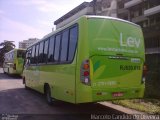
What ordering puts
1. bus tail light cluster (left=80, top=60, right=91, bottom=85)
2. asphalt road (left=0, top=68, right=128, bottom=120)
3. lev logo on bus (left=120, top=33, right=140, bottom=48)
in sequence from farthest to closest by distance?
asphalt road (left=0, top=68, right=128, bottom=120)
lev logo on bus (left=120, top=33, right=140, bottom=48)
bus tail light cluster (left=80, top=60, right=91, bottom=85)

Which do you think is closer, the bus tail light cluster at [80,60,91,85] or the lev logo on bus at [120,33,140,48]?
the bus tail light cluster at [80,60,91,85]

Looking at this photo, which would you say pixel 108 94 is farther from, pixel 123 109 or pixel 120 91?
pixel 123 109

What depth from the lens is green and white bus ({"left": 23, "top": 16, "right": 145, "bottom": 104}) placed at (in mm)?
7180

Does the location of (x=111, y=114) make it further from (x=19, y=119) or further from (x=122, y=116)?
(x=19, y=119)

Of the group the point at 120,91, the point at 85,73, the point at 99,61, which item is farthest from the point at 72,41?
the point at 120,91

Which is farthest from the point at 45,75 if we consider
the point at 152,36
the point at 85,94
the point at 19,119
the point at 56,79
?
the point at 152,36

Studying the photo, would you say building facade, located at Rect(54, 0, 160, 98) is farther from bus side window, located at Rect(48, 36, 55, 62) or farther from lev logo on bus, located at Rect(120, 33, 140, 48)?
lev logo on bus, located at Rect(120, 33, 140, 48)

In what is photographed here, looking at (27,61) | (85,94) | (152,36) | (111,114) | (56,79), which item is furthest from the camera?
(152,36)

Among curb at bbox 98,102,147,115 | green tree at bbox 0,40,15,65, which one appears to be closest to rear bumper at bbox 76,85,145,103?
curb at bbox 98,102,147,115

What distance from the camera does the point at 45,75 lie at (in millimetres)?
10633

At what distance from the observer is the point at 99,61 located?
7297mm

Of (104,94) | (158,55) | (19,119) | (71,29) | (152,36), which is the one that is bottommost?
(19,119)

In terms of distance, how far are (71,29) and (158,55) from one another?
16.4 feet

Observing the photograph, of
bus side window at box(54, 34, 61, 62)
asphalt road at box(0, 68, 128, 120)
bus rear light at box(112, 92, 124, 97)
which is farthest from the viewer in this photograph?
bus side window at box(54, 34, 61, 62)
